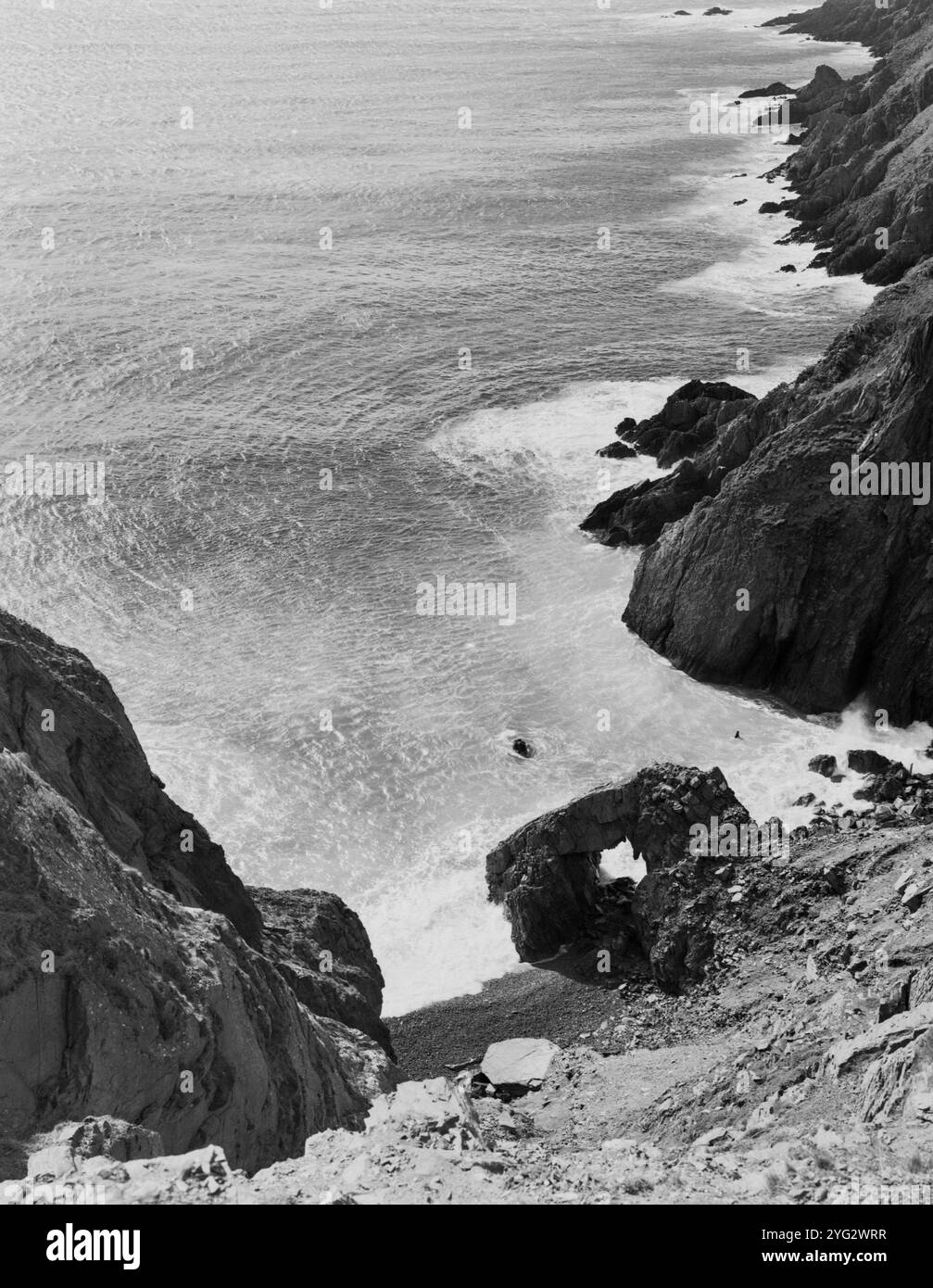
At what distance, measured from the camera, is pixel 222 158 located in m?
116

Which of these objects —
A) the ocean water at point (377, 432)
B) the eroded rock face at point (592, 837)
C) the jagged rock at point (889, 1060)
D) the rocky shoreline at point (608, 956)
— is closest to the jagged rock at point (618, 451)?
the ocean water at point (377, 432)

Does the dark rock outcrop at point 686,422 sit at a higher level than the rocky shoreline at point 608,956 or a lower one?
higher

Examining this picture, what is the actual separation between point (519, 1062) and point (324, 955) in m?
4.97

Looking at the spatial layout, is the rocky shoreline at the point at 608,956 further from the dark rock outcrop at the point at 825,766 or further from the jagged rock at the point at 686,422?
the jagged rock at the point at 686,422

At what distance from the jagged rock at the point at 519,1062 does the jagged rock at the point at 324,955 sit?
2.39 m

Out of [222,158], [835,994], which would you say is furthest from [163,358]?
[835,994]

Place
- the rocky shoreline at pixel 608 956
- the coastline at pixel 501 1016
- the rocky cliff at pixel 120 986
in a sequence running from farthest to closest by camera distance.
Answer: the coastline at pixel 501 1016 < the rocky cliff at pixel 120 986 < the rocky shoreline at pixel 608 956

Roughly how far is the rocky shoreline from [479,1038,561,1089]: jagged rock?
0.34ft

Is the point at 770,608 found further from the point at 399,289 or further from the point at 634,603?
the point at 399,289

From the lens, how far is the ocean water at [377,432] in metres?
43.1

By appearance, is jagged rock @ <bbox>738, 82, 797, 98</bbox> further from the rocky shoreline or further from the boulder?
the boulder

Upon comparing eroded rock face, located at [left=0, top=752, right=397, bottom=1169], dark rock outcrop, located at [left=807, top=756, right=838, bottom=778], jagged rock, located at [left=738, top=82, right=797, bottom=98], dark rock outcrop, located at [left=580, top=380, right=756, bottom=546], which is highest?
jagged rock, located at [left=738, top=82, right=797, bottom=98]

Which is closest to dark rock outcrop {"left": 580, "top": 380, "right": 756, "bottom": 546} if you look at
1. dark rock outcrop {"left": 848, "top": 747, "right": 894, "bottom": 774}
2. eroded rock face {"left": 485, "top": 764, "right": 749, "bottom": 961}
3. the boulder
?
dark rock outcrop {"left": 848, "top": 747, "right": 894, "bottom": 774}

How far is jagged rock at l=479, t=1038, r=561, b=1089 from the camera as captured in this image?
29.1 meters
